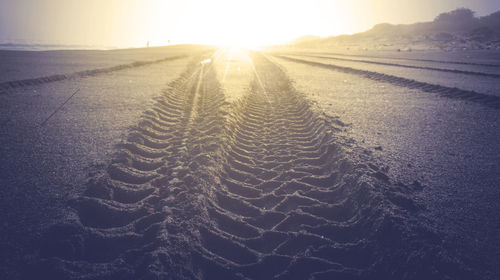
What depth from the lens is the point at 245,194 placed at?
9.71 feet

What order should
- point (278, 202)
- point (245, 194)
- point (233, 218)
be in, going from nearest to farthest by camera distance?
point (233, 218)
point (278, 202)
point (245, 194)

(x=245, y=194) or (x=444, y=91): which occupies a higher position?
(x=444, y=91)

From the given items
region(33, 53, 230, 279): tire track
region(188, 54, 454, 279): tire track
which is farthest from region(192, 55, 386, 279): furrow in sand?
region(33, 53, 230, 279): tire track

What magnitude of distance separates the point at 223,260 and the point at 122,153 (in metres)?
2.20

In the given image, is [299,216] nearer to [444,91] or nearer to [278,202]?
[278,202]

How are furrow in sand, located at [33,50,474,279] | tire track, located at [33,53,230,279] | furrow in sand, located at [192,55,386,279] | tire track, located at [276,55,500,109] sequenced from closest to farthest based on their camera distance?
tire track, located at [33,53,230,279], furrow in sand, located at [33,50,474,279], furrow in sand, located at [192,55,386,279], tire track, located at [276,55,500,109]

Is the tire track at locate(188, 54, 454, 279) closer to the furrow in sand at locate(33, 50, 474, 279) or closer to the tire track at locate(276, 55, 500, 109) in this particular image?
the furrow in sand at locate(33, 50, 474, 279)

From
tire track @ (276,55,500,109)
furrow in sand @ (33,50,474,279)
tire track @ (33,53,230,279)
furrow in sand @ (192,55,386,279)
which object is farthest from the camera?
tire track @ (276,55,500,109)

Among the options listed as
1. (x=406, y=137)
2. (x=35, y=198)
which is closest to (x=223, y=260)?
(x=35, y=198)

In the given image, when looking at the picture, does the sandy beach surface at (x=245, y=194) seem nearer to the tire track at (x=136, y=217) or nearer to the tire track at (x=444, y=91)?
the tire track at (x=136, y=217)

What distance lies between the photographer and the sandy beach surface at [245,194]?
1931mm

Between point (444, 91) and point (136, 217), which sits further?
point (444, 91)

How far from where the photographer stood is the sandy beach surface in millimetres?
1931

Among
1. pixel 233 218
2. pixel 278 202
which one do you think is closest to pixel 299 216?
pixel 278 202
